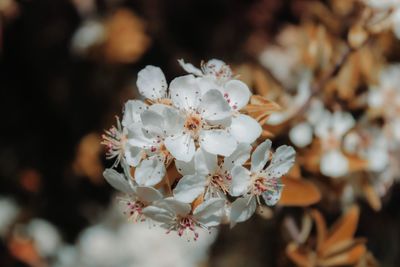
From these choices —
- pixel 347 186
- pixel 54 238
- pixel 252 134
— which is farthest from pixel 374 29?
pixel 54 238

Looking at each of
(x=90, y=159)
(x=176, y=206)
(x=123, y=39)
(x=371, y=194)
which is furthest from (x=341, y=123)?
(x=123, y=39)

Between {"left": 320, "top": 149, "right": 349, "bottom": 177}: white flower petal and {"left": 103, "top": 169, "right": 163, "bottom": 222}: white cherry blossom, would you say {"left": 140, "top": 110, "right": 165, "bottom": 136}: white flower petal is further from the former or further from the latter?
{"left": 320, "top": 149, "right": 349, "bottom": 177}: white flower petal

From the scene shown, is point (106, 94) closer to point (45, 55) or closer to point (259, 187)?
point (45, 55)

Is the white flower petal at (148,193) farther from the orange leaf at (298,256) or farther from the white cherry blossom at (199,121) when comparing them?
the orange leaf at (298,256)

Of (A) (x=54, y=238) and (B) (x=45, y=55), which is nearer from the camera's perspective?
(A) (x=54, y=238)

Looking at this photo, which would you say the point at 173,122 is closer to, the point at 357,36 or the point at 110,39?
the point at 357,36

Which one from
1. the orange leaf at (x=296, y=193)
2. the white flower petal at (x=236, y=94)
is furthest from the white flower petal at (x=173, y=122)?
the orange leaf at (x=296, y=193)
